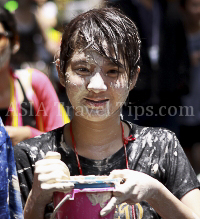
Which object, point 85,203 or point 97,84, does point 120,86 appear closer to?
point 97,84

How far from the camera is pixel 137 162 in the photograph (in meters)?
1.84

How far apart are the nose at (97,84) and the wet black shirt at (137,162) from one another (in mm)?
329

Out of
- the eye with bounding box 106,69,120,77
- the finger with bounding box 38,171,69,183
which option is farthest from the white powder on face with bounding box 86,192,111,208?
the eye with bounding box 106,69,120,77

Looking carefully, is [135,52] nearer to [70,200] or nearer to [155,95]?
[70,200]

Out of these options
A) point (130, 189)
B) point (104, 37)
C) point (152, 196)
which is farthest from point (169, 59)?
point (130, 189)

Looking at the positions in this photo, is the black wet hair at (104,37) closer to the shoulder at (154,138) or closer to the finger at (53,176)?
the shoulder at (154,138)

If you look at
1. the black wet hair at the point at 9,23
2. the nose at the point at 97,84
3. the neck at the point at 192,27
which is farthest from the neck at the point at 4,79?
the neck at the point at 192,27

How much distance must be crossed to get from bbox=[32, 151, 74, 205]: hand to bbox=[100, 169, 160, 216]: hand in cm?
17

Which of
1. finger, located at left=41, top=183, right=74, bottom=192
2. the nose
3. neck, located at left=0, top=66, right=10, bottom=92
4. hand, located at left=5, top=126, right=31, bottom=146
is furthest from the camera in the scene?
neck, located at left=0, top=66, right=10, bottom=92

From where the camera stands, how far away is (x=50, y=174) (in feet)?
4.68

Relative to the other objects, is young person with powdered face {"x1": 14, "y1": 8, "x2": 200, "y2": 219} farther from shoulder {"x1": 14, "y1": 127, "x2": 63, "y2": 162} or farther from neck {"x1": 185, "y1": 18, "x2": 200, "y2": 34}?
neck {"x1": 185, "y1": 18, "x2": 200, "y2": 34}

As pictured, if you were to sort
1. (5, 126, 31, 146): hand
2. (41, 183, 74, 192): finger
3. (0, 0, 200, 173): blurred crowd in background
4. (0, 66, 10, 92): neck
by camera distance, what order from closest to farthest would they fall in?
(41, 183, 74, 192): finger, (5, 126, 31, 146): hand, (0, 66, 10, 92): neck, (0, 0, 200, 173): blurred crowd in background

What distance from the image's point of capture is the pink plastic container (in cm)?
137

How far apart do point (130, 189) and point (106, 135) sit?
533 millimetres
